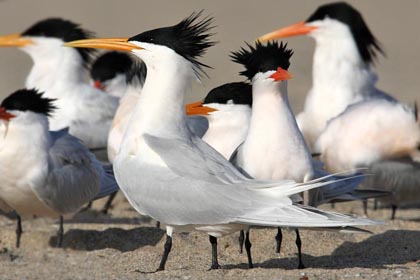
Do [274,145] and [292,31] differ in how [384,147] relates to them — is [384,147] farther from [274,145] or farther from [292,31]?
[274,145]

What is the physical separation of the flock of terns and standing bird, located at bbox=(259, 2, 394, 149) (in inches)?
0.4

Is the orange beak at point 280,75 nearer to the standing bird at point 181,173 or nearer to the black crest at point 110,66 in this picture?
the standing bird at point 181,173

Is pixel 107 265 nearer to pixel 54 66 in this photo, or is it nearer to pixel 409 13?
pixel 54 66

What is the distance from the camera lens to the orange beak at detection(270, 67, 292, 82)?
21.1 feet

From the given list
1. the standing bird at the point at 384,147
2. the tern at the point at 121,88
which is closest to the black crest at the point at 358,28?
the standing bird at the point at 384,147

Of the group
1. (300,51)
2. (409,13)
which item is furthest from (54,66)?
(409,13)

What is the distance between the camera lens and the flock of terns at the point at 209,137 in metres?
5.80

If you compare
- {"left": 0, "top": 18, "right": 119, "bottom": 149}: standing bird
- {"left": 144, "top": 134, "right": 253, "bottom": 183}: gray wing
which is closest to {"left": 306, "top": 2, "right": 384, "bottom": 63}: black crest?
{"left": 0, "top": 18, "right": 119, "bottom": 149}: standing bird

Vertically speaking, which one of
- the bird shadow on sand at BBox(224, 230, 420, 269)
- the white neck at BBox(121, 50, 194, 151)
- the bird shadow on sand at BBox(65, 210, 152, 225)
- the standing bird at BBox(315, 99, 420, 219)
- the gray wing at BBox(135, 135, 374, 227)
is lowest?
the bird shadow on sand at BBox(65, 210, 152, 225)

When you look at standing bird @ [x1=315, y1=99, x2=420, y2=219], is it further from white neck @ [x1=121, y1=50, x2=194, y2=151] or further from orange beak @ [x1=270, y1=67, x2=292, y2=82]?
white neck @ [x1=121, y1=50, x2=194, y2=151]

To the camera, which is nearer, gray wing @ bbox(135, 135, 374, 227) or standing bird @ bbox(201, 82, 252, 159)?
gray wing @ bbox(135, 135, 374, 227)

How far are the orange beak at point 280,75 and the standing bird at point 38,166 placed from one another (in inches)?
69.5

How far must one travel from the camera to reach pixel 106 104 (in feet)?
32.6

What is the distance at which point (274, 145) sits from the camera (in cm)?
629
